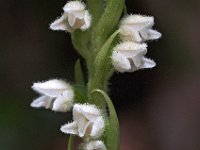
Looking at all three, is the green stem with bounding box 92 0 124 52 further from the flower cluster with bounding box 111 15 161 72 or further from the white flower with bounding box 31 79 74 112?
the white flower with bounding box 31 79 74 112

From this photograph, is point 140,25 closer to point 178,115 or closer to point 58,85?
point 58,85

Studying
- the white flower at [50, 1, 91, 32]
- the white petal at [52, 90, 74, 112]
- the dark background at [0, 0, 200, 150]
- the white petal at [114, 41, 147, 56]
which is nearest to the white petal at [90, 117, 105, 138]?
the white petal at [52, 90, 74, 112]

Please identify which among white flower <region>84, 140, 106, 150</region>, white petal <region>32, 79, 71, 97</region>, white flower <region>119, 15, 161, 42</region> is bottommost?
white flower <region>84, 140, 106, 150</region>

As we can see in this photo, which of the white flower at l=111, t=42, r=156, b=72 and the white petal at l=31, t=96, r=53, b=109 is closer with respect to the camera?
the white flower at l=111, t=42, r=156, b=72

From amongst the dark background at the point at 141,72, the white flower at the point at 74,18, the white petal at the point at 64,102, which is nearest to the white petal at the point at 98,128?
the white petal at the point at 64,102

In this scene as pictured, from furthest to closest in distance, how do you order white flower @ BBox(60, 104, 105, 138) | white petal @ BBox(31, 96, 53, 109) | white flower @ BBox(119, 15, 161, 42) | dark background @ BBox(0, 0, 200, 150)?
1. dark background @ BBox(0, 0, 200, 150)
2. white petal @ BBox(31, 96, 53, 109)
3. white flower @ BBox(119, 15, 161, 42)
4. white flower @ BBox(60, 104, 105, 138)

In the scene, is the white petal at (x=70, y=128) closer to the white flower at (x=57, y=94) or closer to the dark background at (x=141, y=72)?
the white flower at (x=57, y=94)

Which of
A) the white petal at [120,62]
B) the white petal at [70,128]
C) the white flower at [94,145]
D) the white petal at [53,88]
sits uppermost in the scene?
the white petal at [120,62]

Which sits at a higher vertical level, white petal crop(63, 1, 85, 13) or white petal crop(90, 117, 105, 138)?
white petal crop(63, 1, 85, 13)

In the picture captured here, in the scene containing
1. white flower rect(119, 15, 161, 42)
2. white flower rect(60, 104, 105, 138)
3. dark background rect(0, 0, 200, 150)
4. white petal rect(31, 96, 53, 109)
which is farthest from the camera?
dark background rect(0, 0, 200, 150)

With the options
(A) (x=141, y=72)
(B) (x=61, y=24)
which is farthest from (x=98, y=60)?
(A) (x=141, y=72)
